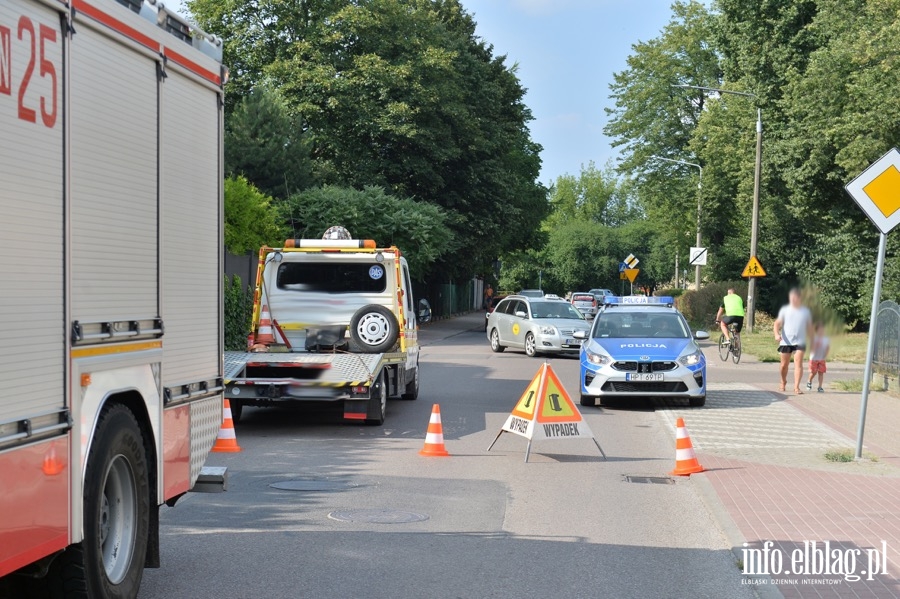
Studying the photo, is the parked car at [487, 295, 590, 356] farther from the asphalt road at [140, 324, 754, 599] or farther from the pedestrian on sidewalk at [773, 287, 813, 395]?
the asphalt road at [140, 324, 754, 599]

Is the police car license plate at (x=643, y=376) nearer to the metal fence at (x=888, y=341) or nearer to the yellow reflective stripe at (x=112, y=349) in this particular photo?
the metal fence at (x=888, y=341)

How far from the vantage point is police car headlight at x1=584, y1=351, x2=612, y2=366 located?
17.5 m

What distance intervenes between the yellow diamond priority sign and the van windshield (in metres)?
7.25

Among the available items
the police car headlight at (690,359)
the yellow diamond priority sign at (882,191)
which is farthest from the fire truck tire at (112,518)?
the police car headlight at (690,359)

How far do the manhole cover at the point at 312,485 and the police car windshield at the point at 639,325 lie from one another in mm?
8964

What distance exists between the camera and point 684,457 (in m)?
11.2

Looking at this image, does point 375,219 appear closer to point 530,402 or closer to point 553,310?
point 553,310

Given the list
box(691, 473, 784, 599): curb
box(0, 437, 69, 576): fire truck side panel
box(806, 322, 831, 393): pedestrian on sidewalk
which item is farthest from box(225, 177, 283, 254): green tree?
box(0, 437, 69, 576): fire truck side panel

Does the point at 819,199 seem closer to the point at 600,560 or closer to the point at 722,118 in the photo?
the point at 722,118

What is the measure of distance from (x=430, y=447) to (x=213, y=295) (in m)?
5.32

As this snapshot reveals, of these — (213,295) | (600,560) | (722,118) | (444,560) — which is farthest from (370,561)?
(722,118)

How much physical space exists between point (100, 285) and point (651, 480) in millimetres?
6822

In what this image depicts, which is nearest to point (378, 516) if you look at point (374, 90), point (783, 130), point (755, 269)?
point (755, 269)

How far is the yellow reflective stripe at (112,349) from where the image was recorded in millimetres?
5043
